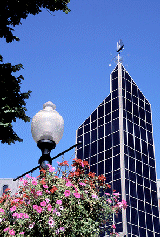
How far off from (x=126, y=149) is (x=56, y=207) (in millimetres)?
58992

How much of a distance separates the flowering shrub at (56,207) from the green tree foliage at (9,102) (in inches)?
184

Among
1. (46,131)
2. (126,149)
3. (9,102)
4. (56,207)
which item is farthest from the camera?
(126,149)

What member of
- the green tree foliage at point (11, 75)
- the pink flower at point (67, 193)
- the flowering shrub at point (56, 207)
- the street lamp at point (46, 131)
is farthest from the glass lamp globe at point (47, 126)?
the green tree foliage at point (11, 75)

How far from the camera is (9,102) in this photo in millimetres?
10695

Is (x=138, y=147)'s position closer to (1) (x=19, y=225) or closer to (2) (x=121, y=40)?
(2) (x=121, y=40)

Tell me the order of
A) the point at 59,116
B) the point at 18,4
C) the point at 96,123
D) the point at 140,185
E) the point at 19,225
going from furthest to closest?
the point at 96,123, the point at 140,185, the point at 18,4, the point at 59,116, the point at 19,225

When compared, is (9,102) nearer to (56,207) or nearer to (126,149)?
(56,207)

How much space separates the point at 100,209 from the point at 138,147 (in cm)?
6230

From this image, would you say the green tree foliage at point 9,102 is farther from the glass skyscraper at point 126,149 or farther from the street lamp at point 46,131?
the glass skyscraper at point 126,149

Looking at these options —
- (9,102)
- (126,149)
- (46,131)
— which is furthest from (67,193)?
(126,149)

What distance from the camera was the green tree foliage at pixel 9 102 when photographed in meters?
10.5

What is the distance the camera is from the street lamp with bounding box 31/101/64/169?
255 inches

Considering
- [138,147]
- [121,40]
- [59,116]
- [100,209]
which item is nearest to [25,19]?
[59,116]

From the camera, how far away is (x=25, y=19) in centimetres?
1113
